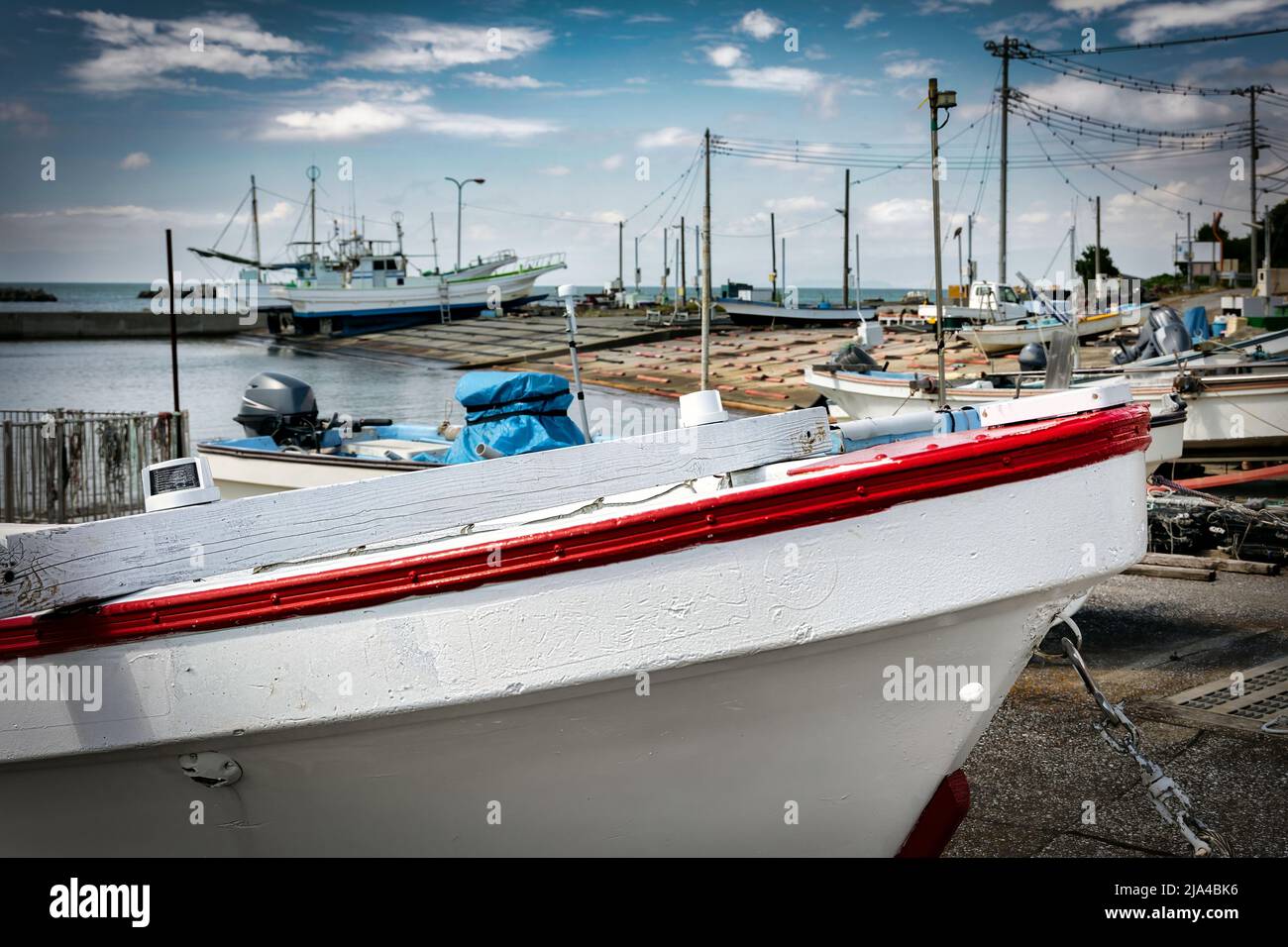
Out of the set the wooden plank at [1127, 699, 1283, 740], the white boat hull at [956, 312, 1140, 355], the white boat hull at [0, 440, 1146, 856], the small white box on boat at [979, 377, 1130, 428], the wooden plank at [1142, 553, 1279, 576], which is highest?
the white boat hull at [956, 312, 1140, 355]

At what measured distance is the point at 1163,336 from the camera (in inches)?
635

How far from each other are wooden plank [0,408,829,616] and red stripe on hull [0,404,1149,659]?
0.24 m

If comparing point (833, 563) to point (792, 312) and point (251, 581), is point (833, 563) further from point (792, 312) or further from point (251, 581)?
point (792, 312)

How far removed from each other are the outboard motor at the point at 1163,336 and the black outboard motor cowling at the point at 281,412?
37.9 feet

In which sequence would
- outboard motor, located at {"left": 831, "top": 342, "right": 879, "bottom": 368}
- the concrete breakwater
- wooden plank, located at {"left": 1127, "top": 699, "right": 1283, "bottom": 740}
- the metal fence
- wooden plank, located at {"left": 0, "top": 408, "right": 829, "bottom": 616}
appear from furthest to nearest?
1. the concrete breakwater
2. outboard motor, located at {"left": 831, "top": 342, "right": 879, "bottom": 368}
3. the metal fence
4. wooden plank, located at {"left": 1127, "top": 699, "right": 1283, "bottom": 740}
5. wooden plank, located at {"left": 0, "top": 408, "right": 829, "bottom": 616}

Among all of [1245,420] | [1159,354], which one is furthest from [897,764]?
[1159,354]

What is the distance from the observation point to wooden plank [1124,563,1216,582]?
8.16 m

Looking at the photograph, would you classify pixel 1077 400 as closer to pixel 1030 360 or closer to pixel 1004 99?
pixel 1030 360

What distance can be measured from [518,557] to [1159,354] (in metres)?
15.5

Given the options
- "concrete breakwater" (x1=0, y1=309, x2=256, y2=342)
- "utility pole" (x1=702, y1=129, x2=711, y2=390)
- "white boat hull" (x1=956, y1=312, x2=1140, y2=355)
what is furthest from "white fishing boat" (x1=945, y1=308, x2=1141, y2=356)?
"concrete breakwater" (x1=0, y1=309, x2=256, y2=342)

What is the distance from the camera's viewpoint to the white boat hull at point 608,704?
3064 millimetres

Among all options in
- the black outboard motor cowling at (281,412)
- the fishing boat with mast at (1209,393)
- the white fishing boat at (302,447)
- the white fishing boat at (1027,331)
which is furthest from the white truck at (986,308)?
→ the black outboard motor cowling at (281,412)

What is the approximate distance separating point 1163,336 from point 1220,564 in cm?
883

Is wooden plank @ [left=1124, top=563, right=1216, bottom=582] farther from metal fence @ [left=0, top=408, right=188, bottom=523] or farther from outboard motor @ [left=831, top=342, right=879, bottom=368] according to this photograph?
outboard motor @ [left=831, top=342, right=879, bottom=368]
